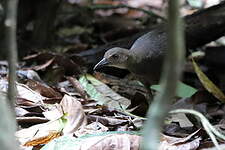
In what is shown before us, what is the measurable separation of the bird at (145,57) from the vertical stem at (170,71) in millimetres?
Answer: 1993

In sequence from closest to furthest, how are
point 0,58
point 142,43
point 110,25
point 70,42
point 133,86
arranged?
point 142,43 < point 133,86 < point 0,58 < point 70,42 < point 110,25

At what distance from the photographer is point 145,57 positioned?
3.31m

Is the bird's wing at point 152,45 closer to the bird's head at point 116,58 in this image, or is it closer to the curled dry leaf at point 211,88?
the bird's head at point 116,58

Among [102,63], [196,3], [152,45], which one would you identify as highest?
[196,3]

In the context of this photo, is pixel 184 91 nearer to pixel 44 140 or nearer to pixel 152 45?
pixel 152 45

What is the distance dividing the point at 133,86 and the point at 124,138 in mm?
1730

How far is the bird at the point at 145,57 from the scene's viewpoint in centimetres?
326

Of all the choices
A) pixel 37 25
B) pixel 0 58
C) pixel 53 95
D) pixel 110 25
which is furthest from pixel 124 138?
pixel 110 25

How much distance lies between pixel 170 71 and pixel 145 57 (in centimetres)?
214

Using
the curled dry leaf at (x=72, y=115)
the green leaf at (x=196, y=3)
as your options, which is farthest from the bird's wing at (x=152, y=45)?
the green leaf at (x=196, y=3)

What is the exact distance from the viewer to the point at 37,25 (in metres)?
4.79

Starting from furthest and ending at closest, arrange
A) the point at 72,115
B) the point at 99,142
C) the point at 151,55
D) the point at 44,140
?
the point at 151,55 → the point at 72,115 → the point at 44,140 → the point at 99,142

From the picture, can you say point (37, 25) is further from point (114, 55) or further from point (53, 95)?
point (53, 95)

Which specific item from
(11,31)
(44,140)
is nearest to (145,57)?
(44,140)
